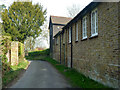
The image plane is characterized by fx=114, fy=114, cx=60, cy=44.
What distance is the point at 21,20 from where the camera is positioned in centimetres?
2961

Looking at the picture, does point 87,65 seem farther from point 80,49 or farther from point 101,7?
point 101,7

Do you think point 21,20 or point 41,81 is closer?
point 41,81

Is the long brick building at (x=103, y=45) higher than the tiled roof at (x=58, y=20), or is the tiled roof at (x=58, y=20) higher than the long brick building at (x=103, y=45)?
the tiled roof at (x=58, y=20)

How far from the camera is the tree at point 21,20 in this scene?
28156 mm

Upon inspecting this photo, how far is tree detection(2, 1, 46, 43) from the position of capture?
2816cm

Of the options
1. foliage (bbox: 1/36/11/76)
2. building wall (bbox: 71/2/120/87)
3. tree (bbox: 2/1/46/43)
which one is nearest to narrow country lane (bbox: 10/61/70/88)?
foliage (bbox: 1/36/11/76)

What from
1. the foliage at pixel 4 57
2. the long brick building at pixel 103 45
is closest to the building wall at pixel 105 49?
the long brick building at pixel 103 45

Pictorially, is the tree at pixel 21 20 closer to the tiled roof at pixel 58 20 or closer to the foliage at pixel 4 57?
the tiled roof at pixel 58 20

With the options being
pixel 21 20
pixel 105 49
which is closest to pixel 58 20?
pixel 21 20

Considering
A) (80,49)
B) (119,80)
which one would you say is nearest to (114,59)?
(119,80)

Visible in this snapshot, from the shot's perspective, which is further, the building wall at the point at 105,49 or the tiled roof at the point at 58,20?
the tiled roof at the point at 58,20

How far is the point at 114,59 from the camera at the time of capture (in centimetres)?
522

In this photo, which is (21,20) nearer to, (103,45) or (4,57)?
(4,57)

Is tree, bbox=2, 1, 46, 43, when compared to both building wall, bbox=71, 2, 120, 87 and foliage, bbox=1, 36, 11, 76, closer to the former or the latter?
foliage, bbox=1, 36, 11, 76
